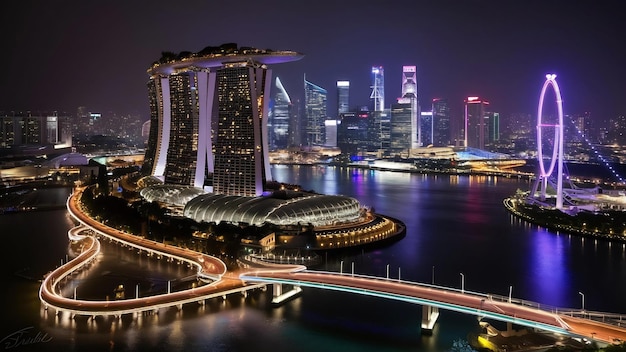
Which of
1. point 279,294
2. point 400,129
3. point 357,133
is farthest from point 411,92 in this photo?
point 279,294

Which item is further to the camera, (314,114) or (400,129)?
(314,114)

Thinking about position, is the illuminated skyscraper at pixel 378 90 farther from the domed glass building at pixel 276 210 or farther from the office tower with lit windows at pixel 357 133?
the domed glass building at pixel 276 210

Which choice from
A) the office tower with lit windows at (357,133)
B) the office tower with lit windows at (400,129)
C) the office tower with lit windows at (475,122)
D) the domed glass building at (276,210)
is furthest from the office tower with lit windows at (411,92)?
the domed glass building at (276,210)

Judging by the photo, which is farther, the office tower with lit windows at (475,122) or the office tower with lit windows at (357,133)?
the office tower with lit windows at (475,122)

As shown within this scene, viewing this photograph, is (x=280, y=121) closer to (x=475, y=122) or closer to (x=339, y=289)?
(x=475, y=122)

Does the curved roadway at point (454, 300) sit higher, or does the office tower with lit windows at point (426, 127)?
the office tower with lit windows at point (426, 127)

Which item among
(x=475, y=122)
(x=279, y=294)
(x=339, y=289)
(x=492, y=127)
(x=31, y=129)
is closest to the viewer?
(x=339, y=289)

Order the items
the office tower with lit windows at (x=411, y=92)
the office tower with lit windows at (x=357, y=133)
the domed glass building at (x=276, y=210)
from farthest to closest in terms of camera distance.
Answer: the office tower with lit windows at (x=357, y=133), the office tower with lit windows at (x=411, y=92), the domed glass building at (x=276, y=210)

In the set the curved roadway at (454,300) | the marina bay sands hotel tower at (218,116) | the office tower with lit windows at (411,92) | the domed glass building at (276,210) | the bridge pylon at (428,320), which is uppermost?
the office tower with lit windows at (411,92)
